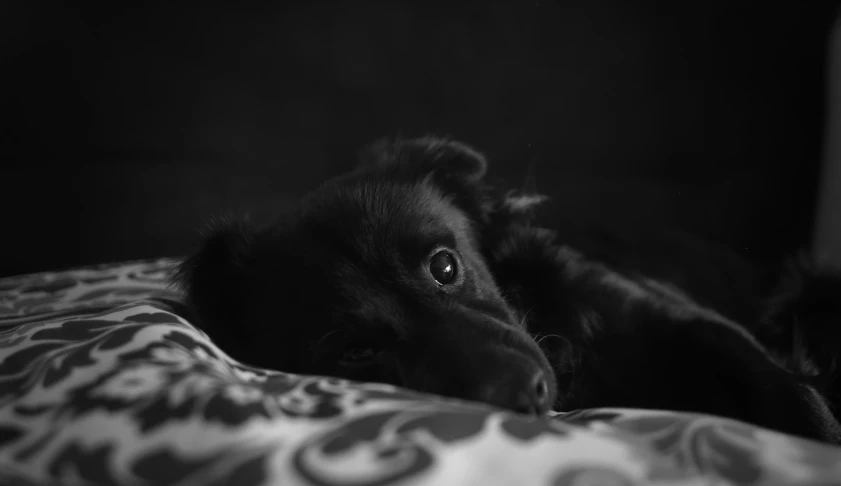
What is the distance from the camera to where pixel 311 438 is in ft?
2.15

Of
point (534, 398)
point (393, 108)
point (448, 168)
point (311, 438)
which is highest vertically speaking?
point (393, 108)

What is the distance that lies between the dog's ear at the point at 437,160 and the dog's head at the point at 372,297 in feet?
0.42

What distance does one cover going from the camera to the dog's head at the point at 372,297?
1107 millimetres

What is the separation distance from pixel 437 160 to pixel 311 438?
4.10 feet

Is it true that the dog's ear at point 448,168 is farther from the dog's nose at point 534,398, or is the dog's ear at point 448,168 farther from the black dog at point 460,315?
the dog's nose at point 534,398

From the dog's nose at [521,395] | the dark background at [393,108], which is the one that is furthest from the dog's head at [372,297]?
the dark background at [393,108]

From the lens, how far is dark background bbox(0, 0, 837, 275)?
8.52 feet

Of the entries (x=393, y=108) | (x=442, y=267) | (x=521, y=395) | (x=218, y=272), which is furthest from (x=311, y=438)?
(x=393, y=108)

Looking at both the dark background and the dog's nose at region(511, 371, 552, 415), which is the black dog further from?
the dark background

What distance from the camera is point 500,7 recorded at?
8.92 ft

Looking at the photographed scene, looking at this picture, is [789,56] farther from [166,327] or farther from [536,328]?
[166,327]

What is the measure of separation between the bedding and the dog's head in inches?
10.3

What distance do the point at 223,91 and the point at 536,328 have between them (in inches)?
82.6

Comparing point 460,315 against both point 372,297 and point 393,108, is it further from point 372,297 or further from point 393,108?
point 393,108
